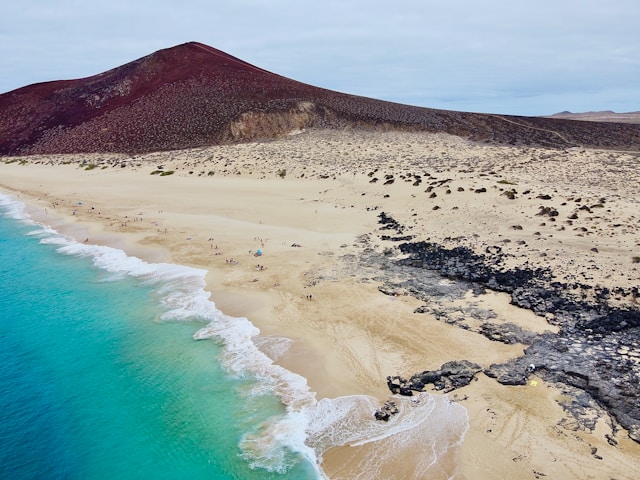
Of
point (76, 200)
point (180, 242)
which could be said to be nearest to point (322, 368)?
point (180, 242)

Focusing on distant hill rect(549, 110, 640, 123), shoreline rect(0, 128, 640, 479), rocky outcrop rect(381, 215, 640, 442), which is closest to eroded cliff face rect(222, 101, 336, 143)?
shoreline rect(0, 128, 640, 479)

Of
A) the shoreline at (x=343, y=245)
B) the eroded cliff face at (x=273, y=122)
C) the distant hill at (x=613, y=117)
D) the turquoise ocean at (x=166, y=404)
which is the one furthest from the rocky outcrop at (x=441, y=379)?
the distant hill at (x=613, y=117)

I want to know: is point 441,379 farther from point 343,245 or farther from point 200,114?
point 200,114

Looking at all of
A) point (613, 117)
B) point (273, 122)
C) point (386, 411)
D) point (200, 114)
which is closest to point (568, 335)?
point (386, 411)

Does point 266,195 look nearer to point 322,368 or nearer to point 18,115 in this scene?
point 322,368

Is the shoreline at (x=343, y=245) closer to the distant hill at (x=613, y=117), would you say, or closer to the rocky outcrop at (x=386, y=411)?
the rocky outcrop at (x=386, y=411)
